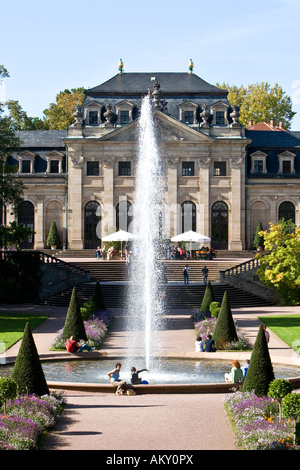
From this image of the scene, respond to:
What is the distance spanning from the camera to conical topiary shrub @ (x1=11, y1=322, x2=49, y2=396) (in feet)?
55.4

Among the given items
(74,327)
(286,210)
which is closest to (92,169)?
(286,210)

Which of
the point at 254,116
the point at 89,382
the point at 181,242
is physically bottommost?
the point at 89,382

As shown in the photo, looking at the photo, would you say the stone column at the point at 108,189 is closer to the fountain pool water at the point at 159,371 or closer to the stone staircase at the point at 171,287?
the stone staircase at the point at 171,287

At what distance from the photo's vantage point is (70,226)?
63.9m

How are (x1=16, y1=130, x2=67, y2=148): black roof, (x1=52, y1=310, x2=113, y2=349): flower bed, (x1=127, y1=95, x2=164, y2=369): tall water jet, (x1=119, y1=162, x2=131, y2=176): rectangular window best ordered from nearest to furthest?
(x1=52, y1=310, x2=113, y2=349): flower bed < (x1=127, y1=95, x2=164, y2=369): tall water jet < (x1=119, y1=162, x2=131, y2=176): rectangular window < (x1=16, y1=130, x2=67, y2=148): black roof

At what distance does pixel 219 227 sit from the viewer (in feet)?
211

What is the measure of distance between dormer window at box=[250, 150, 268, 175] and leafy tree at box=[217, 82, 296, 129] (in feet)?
60.3

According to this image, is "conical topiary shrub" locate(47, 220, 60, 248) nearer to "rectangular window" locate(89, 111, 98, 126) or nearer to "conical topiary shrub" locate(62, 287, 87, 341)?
"rectangular window" locate(89, 111, 98, 126)

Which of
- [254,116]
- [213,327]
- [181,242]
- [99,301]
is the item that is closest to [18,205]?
[99,301]

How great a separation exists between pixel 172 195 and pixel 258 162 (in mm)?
9168

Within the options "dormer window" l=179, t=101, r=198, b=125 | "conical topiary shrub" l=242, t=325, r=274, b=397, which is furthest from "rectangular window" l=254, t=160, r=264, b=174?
"conical topiary shrub" l=242, t=325, r=274, b=397

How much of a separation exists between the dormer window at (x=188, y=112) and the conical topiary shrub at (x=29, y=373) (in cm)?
4875
